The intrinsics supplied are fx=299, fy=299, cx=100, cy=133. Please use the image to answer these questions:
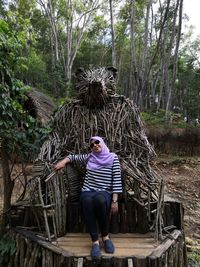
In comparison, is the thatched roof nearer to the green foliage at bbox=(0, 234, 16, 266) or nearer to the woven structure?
the woven structure

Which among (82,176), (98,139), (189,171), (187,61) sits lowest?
(189,171)

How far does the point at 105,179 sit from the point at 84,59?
77.3ft

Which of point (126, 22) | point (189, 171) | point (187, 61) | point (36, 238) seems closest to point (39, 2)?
point (126, 22)

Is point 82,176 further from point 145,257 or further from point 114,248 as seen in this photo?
point 145,257

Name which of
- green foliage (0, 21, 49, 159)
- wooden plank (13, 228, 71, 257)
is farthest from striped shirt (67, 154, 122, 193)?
green foliage (0, 21, 49, 159)

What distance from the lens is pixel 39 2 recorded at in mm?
16719

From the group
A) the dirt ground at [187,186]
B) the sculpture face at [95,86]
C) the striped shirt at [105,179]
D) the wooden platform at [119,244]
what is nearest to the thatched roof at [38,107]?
A: the dirt ground at [187,186]

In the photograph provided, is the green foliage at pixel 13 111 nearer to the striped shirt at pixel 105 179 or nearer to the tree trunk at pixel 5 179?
the tree trunk at pixel 5 179

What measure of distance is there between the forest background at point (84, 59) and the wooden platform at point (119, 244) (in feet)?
3.65

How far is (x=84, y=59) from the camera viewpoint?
84.3 feet

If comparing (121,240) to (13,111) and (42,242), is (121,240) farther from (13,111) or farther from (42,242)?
(13,111)

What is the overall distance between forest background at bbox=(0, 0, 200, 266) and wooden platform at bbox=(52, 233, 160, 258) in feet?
3.65

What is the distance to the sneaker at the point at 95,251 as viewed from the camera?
2.65 meters

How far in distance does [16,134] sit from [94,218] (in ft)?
4.77
